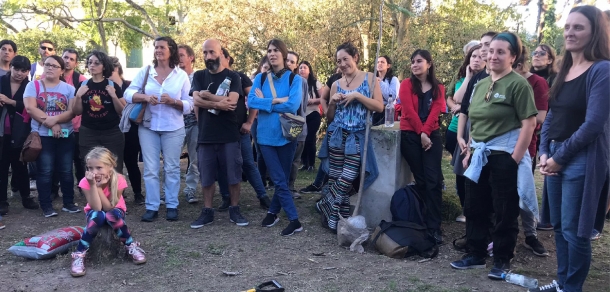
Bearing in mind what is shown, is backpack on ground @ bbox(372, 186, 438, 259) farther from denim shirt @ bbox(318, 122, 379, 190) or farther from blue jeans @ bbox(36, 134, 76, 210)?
blue jeans @ bbox(36, 134, 76, 210)

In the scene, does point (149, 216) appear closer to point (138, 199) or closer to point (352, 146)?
point (138, 199)

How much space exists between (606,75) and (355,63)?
8.40 feet

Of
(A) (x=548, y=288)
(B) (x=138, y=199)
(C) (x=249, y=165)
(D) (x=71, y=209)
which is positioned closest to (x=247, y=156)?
(C) (x=249, y=165)

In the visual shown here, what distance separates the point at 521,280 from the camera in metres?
4.09

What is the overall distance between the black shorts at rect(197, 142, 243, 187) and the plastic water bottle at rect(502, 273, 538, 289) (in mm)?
2922

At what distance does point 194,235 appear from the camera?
5.45 m

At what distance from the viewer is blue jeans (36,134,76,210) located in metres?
6.08

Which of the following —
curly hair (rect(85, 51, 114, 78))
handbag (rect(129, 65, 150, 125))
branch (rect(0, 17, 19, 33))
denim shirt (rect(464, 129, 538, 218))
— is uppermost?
A: branch (rect(0, 17, 19, 33))

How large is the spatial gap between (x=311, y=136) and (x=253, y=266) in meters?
4.56

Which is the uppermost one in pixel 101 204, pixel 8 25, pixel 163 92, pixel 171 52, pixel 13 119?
pixel 8 25

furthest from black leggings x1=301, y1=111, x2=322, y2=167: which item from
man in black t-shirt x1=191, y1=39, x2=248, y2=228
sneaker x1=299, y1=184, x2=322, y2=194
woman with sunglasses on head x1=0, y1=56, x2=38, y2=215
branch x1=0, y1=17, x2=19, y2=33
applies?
branch x1=0, y1=17, x2=19, y2=33

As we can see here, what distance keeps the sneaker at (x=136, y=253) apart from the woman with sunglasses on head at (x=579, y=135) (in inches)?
132

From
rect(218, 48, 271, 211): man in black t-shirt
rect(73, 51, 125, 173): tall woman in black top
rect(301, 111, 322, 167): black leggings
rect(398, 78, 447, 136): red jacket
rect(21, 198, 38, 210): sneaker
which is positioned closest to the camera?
rect(398, 78, 447, 136): red jacket

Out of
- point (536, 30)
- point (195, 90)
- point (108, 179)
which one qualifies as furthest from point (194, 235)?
point (536, 30)
